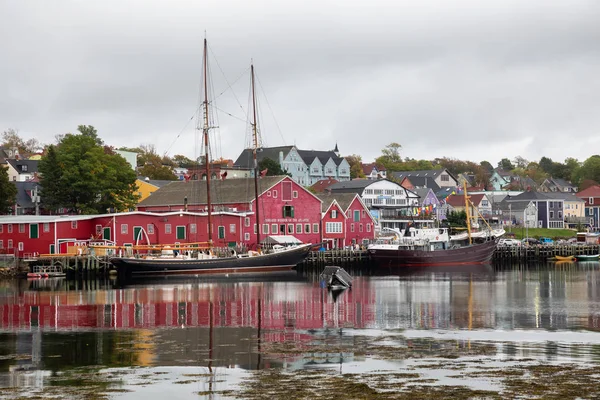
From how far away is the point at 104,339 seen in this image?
3322 cm

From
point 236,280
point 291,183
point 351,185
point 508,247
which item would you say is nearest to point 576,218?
point 351,185

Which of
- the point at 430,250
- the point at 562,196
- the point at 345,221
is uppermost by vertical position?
the point at 562,196

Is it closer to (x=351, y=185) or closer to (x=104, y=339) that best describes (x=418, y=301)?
(x=104, y=339)

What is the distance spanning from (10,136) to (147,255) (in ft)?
360

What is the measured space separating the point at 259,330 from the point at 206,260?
132 ft

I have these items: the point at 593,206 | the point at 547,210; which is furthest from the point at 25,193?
the point at 593,206

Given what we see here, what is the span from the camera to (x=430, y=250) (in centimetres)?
9262

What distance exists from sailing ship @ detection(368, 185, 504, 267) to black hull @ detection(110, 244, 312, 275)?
12.1 m

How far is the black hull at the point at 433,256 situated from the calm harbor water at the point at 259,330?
1074 inches

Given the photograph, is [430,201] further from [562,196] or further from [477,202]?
[562,196]

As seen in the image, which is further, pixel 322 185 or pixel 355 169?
pixel 355 169

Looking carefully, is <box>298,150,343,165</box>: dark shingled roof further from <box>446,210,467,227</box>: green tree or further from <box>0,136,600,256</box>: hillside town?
<box>446,210,467,227</box>: green tree

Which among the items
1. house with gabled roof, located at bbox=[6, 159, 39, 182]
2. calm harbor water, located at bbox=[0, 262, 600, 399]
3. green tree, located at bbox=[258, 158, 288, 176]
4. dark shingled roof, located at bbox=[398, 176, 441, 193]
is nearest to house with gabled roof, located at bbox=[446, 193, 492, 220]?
dark shingled roof, located at bbox=[398, 176, 441, 193]

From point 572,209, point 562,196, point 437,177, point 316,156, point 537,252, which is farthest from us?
point 437,177
